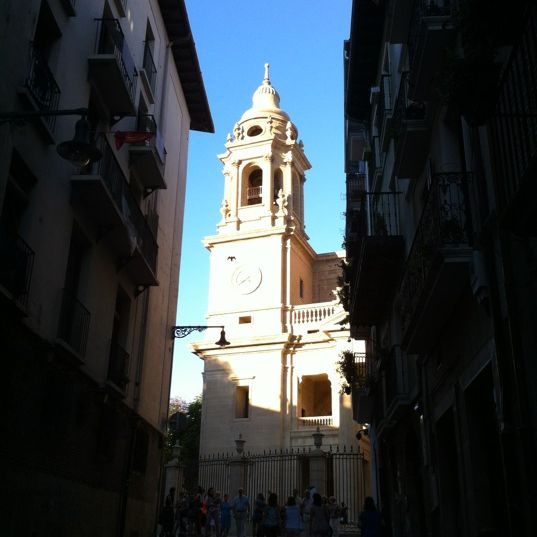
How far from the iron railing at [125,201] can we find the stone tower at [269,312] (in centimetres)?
2111

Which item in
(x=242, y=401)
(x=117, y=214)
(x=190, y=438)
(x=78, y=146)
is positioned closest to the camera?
(x=78, y=146)

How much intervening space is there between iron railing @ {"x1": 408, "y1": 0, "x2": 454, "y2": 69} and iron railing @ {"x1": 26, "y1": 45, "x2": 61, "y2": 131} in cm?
544

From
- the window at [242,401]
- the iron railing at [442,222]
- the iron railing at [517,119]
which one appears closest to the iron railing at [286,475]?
the window at [242,401]

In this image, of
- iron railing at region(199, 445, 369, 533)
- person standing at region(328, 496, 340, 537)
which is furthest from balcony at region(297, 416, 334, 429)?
person standing at region(328, 496, 340, 537)

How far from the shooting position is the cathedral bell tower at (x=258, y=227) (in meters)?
40.2

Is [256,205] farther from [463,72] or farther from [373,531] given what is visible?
[463,72]

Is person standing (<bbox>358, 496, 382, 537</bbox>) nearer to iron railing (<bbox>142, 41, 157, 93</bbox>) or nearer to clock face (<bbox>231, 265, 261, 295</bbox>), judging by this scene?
iron railing (<bbox>142, 41, 157, 93</bbox>)

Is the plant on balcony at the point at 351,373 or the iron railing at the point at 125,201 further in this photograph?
the plant on balcony at the point at 351,373

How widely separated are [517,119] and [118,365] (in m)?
10.2

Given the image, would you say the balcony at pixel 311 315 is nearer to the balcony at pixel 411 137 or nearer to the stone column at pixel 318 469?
the stone column at pixel 318 469

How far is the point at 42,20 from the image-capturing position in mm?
11695

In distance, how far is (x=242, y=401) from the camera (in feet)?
129

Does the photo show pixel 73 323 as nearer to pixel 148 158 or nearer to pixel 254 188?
pixel 148 158

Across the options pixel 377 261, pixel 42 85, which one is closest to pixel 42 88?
pixel 42 85
